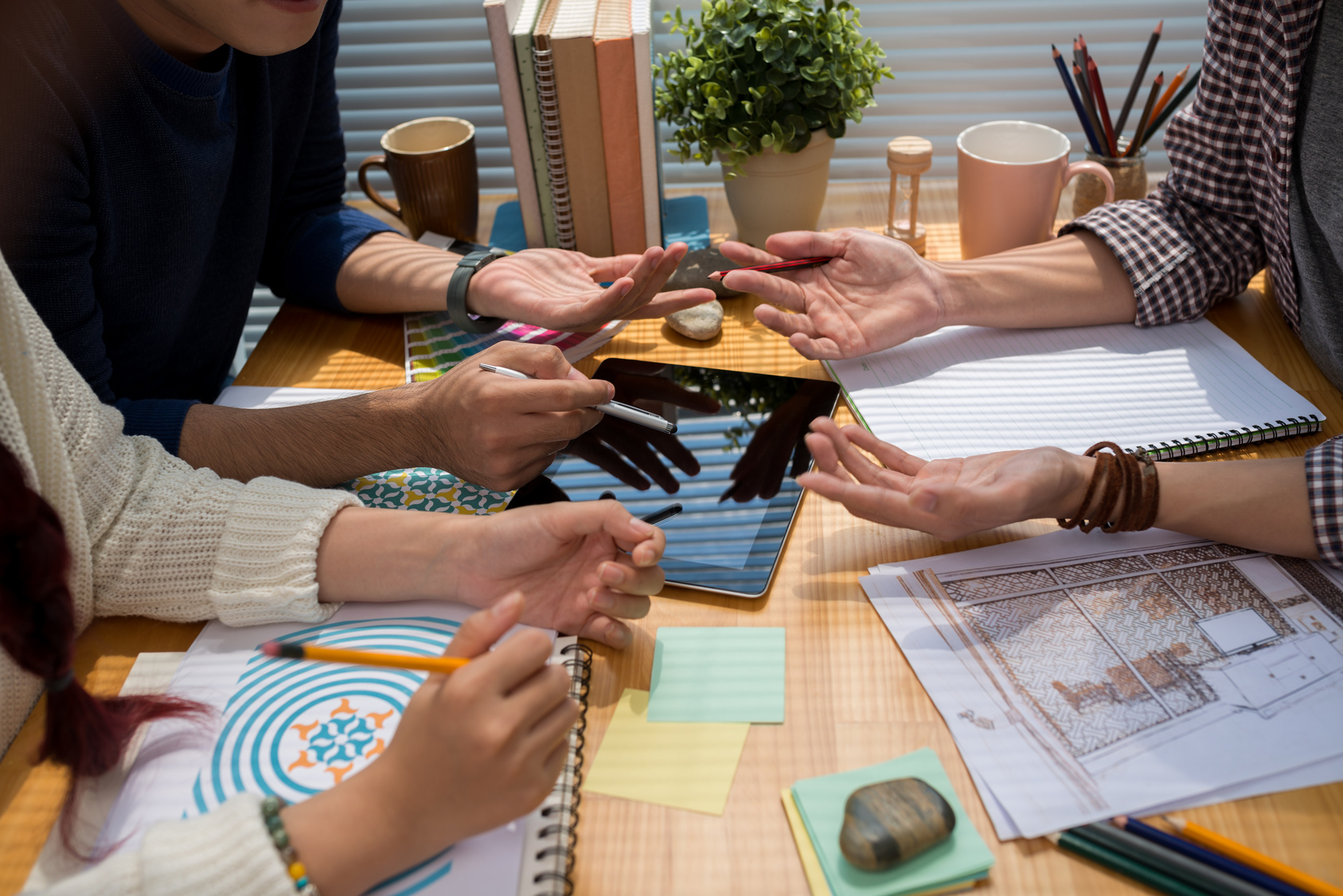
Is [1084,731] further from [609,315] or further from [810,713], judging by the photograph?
[609,315]

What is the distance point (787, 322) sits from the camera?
3.50 ft

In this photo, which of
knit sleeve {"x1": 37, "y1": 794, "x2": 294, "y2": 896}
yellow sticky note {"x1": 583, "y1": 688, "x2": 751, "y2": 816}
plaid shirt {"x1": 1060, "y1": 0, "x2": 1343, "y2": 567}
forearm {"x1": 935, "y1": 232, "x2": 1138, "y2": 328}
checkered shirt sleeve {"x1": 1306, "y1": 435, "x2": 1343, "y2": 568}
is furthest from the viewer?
forearm {"x1": 935, "y1": 232, "x2": 1138, "y2": 328}

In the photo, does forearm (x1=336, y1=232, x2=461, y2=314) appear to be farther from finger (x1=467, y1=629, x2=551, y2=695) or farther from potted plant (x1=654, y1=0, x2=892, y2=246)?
finger (x1=467, y1=629, x2=551, y2=695)

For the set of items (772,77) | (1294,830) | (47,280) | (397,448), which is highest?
(772,77)

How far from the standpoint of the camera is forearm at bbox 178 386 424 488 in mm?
905

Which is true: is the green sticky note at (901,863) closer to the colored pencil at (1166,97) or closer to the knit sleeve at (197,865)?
the knit sleeve at (197,865)

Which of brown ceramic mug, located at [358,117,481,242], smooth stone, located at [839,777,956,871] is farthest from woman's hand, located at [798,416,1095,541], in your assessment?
brown ceramic mug, located at [358,117,481,242]

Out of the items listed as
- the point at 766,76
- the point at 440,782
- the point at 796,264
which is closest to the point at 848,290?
the point at 796,264

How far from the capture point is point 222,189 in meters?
1.10

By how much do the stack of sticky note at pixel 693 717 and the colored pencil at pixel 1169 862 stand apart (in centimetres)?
22

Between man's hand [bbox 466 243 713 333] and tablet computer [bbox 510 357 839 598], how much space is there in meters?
Result: 0.07

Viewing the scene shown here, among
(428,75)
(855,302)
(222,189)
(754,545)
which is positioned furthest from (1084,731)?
(428,75)

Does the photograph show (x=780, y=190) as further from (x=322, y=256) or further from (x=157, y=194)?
(x=157, y=194)

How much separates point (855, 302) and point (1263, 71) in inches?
19.2
